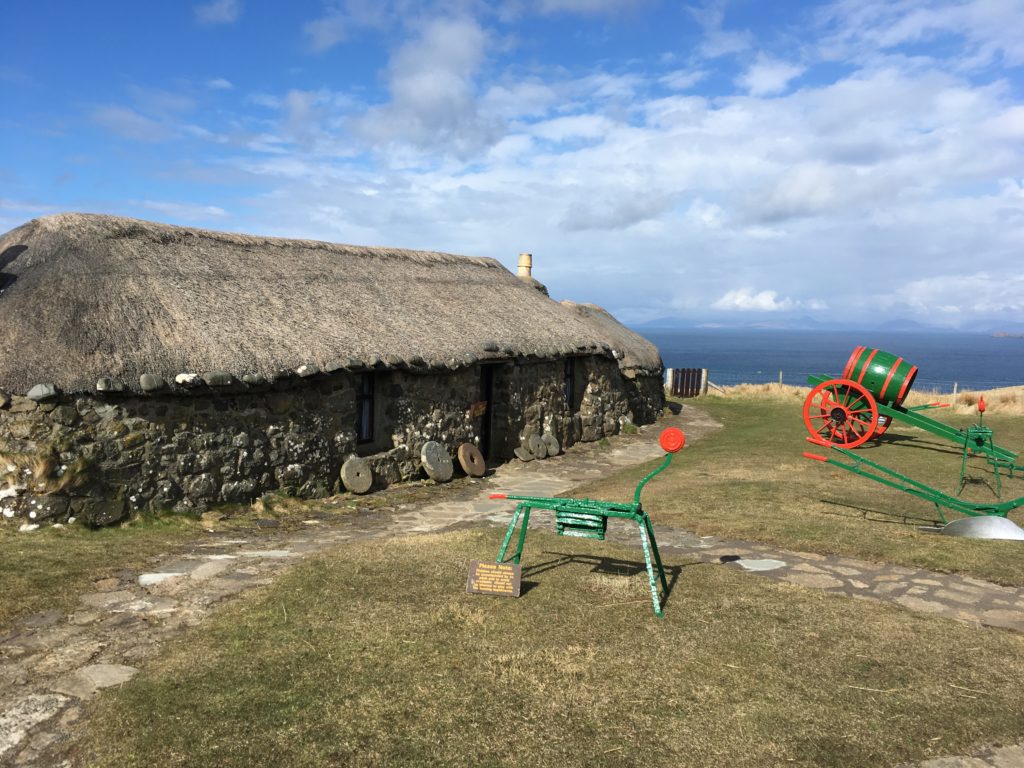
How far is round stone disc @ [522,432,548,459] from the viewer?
15.5 m

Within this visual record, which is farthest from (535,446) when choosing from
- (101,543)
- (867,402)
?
(101,543)

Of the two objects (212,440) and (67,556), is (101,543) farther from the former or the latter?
(212,440)

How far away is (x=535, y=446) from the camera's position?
51.2 feet

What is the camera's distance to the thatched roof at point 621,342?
20203 mm

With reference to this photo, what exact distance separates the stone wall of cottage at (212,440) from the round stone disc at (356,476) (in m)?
0.15

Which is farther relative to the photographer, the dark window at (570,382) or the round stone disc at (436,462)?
the dark window at (570,382)

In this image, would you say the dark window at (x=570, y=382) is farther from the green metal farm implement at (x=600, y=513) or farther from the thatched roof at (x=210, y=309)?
the green metal farm implement at (x=600, y=513)

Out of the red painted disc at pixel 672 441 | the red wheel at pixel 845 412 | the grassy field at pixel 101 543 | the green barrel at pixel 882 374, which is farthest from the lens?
the red wheel at pixel 845 412

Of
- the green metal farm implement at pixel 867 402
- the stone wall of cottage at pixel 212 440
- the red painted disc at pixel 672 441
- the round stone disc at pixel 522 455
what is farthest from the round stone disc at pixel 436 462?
the green metal farm implement at pixel 867 402

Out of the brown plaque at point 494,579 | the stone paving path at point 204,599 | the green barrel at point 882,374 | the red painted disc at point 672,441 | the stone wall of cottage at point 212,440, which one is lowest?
the stone paving path at point 204,599

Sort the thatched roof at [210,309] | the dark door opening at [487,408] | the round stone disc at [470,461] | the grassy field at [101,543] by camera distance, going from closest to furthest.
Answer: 1. the grassy field at [101,543]
2. the thatched roof at [210,309]
3. the round stone disc at [470,461]
4. the dark door opening at [487,408]

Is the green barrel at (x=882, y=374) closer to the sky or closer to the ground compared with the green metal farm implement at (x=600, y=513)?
closer to the sky

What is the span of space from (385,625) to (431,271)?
462 inches

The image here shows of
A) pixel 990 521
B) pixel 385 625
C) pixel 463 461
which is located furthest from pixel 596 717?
pixel 463 461
